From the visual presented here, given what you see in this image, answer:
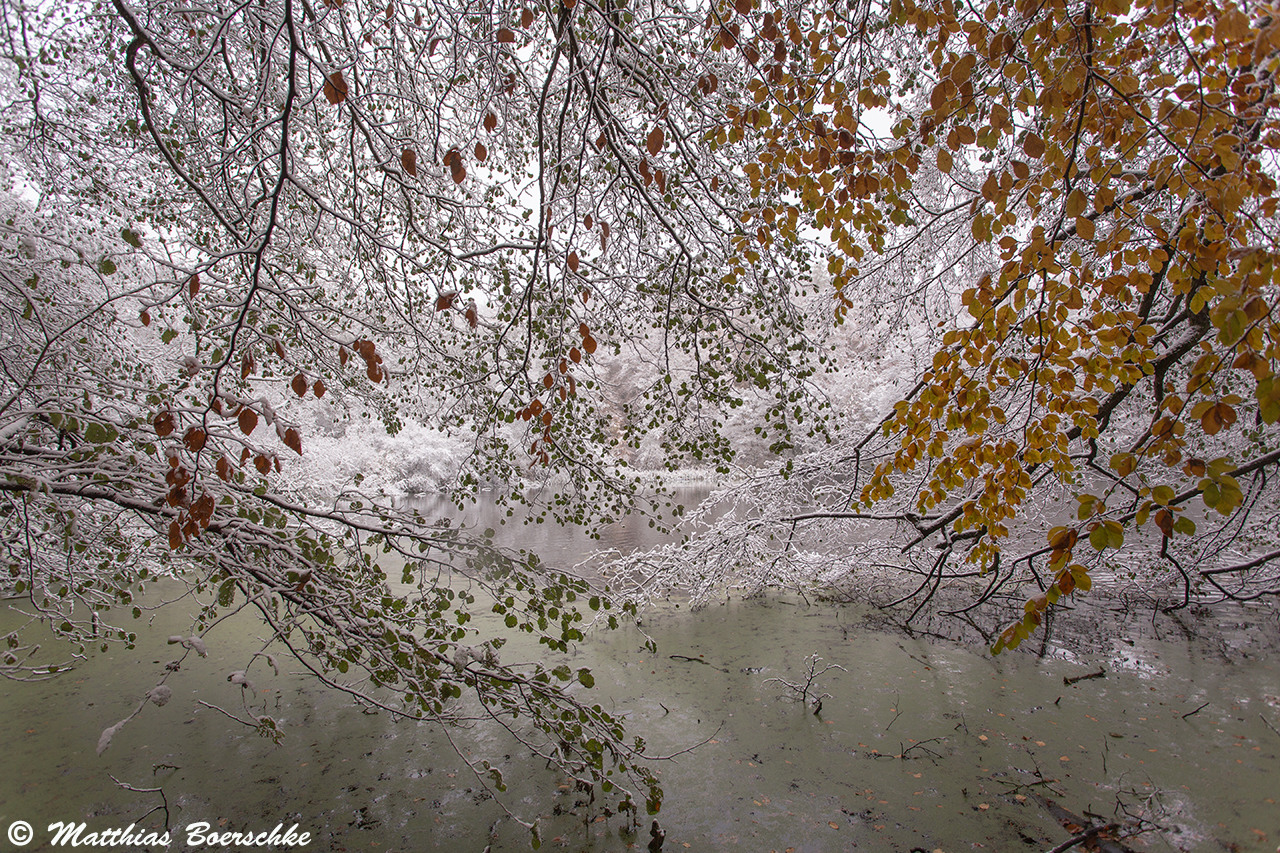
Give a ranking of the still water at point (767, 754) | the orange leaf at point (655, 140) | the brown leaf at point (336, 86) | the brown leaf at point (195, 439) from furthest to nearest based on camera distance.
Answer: the still water at point (767, 754)
the orange leaf at point (655, 140)
the brown leaf at point (336, 86)
the brown leaf at point (195, 439)

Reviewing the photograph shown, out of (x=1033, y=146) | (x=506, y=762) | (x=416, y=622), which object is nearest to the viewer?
(x=1033, y=146)

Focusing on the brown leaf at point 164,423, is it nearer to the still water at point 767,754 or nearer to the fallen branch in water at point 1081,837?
the still water at point 767,754

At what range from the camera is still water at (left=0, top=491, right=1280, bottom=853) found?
2988mm

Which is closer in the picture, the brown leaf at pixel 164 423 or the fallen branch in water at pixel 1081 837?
the brown leaf at pixel 164 423

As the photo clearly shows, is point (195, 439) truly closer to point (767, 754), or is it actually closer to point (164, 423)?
point (164, 423)

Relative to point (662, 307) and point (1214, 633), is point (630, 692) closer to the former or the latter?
point (662, 307)

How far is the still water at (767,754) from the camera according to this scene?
9.80ft

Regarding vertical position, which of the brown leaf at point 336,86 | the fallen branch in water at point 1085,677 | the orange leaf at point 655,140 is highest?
the orange leaf at point 655,140

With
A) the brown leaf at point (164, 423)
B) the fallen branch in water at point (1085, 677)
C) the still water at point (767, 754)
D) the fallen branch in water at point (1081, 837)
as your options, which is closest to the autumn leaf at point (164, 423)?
the brown leaf at point (164, 423)

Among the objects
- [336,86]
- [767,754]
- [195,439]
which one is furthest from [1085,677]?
[336,86]

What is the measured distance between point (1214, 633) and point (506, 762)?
6658mm

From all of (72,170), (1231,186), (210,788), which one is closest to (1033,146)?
(1231,186)

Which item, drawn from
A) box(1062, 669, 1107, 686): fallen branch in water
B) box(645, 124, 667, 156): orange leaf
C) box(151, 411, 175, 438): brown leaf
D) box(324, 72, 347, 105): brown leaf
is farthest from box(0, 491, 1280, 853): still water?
box(324, 72, 347, 105): brown leaf

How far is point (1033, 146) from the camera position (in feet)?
4.28
